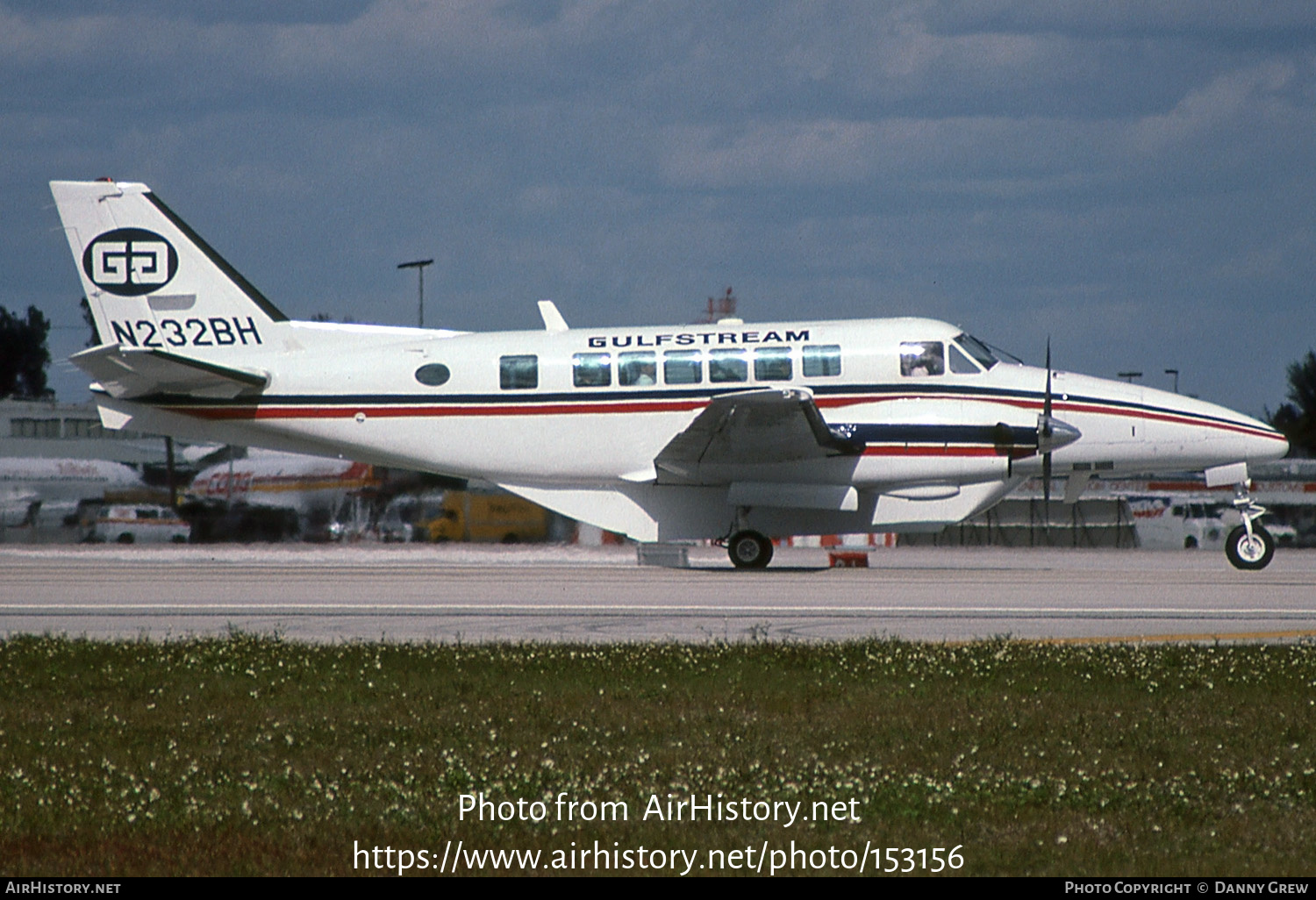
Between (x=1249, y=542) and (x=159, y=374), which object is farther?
(x=159, y=374)

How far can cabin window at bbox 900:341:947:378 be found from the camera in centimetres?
2188

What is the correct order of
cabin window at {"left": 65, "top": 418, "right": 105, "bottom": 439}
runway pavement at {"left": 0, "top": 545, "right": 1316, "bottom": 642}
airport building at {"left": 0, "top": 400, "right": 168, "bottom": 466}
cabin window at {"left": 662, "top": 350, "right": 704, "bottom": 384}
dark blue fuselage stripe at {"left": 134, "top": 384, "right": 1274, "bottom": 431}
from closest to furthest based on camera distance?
runway pavement at {"left": 0, "top": 545, "right": 1316, "bottom": 642}, dark blue fuselage stripe at {"left": 134, "top": 384, "right": 1274, "bottom": 431}, cabin window at {"left": 662, "top": 350, "right": 704, "bottom": 384}, airport building at {"left": 0, "top": 400, "right": 168, "bottom": 466}, cabin window at {"left": 65, "top": 418, "right": 105, "bottom": 439}

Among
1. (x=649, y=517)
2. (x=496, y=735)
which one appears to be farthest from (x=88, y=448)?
(x=496, y=735)

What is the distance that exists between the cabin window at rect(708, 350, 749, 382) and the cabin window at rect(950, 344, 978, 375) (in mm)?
3443

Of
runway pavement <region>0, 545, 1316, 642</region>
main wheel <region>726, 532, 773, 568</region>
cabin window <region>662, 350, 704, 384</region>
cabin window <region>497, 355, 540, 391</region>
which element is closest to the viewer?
runway pavement <region>0, 545, 1316, 642</region>

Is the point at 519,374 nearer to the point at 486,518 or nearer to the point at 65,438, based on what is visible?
the point at 486,518

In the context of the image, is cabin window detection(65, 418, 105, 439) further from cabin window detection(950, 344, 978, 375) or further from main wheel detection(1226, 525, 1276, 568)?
main wheel detection(1226, 525, 1276, 568)

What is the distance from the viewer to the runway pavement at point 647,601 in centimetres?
1316

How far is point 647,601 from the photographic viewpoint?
15.7m

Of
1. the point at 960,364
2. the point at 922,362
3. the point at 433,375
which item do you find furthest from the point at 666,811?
the point at 433,375

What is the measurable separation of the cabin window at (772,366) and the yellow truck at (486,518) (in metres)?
10.0

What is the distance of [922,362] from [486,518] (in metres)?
13.0

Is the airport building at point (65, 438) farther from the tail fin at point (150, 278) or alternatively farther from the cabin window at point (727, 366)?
the cabin window at point (727, 366)

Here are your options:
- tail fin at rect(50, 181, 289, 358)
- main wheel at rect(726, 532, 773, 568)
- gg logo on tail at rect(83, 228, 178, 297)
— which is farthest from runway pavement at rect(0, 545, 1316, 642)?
gg logo on tail at rect(83, 228, 178, 297)
